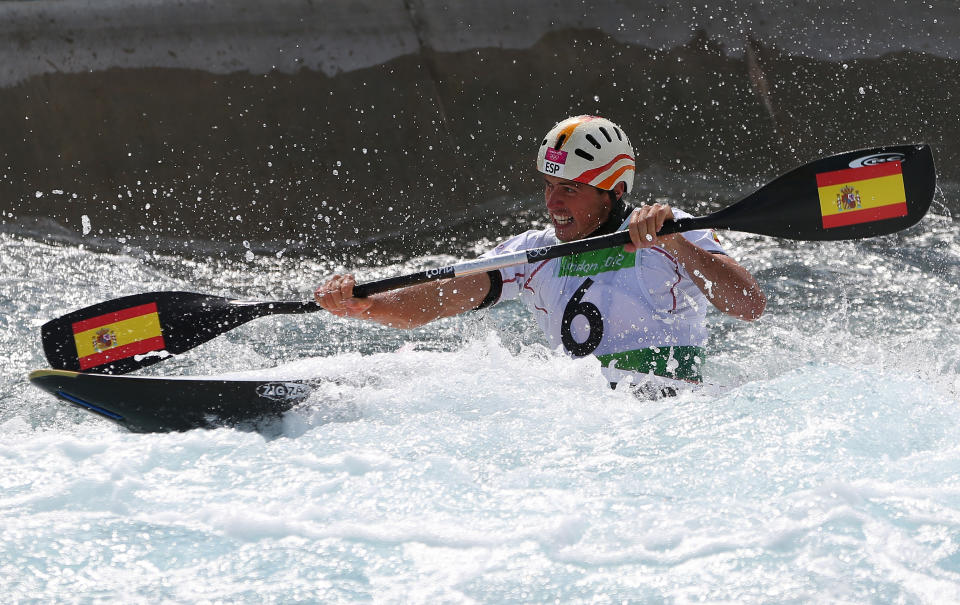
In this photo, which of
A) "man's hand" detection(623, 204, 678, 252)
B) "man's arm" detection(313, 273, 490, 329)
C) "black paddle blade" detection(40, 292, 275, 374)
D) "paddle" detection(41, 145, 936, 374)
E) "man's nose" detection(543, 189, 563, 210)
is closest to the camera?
"man's hand" detection(623, 204, 678, 252)

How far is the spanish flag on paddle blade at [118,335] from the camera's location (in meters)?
3.95

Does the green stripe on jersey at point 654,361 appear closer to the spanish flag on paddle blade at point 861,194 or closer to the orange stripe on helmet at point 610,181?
the orange stripe on helmet at point 610,181

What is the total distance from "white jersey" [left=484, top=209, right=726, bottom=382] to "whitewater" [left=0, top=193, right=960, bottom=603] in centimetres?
12

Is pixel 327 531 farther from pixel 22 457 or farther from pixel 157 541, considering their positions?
pixel 22 457

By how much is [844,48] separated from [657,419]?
17.5ft

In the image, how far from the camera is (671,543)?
2.54 metres

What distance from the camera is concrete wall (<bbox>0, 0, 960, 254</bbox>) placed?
710 centimetres

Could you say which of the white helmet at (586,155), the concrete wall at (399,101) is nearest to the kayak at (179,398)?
the white helmet at (586,155)

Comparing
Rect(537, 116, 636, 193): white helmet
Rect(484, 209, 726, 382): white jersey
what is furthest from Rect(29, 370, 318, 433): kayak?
Rect(537, 116, 636, 193): white helmet

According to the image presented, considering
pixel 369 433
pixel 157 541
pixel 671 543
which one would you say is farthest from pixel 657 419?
pixel 157 541

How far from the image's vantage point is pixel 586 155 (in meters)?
3.44

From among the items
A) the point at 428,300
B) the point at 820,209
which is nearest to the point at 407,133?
the point at 428,300

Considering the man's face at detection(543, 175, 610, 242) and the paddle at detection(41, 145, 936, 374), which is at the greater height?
the man's face at detection(543, 175, 610, 242)

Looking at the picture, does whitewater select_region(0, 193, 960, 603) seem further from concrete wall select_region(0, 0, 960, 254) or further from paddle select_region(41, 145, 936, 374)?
concrete wall select_region(0, 0, 960, 254)
